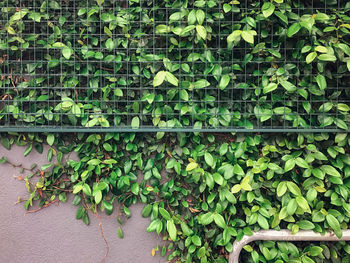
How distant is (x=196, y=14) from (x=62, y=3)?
0.82 m

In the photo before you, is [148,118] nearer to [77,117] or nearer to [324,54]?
[77,117]

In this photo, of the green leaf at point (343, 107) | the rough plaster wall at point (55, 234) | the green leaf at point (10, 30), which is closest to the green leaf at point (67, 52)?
the green leaf at point (10, 30)

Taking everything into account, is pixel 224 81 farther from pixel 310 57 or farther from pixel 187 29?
pixel 310 57

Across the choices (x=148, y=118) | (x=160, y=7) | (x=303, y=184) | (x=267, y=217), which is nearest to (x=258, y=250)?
(x=267, y=217)

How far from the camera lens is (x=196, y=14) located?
1.66m

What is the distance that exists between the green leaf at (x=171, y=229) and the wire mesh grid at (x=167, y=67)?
54 cm

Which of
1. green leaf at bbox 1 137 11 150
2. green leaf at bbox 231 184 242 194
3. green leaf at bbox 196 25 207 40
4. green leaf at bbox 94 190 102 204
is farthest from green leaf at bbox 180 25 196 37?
green leaf at bbox 1 137 11 150

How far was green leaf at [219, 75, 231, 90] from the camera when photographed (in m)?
1.67

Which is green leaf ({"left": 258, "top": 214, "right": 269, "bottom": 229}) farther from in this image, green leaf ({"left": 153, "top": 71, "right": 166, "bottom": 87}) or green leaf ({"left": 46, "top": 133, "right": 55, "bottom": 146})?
green leaf ({"left": 46, "top": 133, "right": 55, "bottom": 146})

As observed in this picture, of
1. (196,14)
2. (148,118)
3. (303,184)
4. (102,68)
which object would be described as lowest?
(303,184)

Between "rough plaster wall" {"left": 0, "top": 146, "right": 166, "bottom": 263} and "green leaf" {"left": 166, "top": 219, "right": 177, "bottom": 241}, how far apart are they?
18 cm

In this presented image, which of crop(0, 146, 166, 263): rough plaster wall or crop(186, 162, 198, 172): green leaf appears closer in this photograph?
crop(186, 162, 198, 172): green leaf

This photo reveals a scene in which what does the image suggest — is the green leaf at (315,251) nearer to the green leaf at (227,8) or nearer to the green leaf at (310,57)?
the green leaf at (310,57)

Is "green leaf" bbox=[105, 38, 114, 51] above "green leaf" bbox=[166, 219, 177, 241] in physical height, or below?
above
